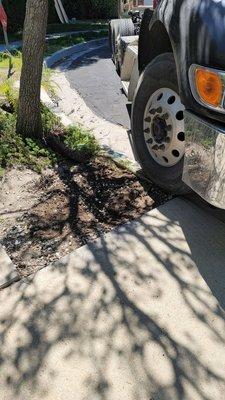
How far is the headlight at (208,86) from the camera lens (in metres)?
2.21

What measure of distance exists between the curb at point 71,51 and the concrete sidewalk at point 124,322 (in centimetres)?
719

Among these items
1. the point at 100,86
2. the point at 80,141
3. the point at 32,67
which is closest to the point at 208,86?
the point at 80,141

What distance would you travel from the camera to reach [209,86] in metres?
2.28

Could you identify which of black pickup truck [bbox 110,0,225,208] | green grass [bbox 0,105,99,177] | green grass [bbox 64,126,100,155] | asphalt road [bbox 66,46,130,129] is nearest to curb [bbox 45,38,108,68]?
asphalt road [bbox 66,46,130,129]

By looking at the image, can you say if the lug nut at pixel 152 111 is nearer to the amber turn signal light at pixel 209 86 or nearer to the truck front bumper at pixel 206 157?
the truck front bumper at pixel 206 157

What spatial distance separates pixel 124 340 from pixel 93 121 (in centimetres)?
365

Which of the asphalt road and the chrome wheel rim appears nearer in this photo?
the chrome wheel rim

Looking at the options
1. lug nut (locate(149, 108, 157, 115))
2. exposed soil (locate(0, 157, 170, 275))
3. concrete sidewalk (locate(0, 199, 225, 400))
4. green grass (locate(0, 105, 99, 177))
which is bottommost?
concrete sidewalk (locate(0, 199, 225, 400))

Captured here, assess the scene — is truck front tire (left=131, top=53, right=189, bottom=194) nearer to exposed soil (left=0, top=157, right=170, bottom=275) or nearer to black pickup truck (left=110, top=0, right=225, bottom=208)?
black pickup truck (left=110, top=0, right=225, bottom=208)

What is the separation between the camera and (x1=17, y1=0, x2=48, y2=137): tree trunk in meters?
3.72

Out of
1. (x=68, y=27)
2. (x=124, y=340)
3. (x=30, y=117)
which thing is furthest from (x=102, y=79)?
(x=68, y=27)


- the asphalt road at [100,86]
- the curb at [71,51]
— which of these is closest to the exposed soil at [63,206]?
the asphalt road at [100,86]

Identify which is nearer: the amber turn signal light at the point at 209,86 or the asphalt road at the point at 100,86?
the amber turn signal light at the point at 209,86

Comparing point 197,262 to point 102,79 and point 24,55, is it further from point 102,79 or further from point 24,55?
point 102,79
